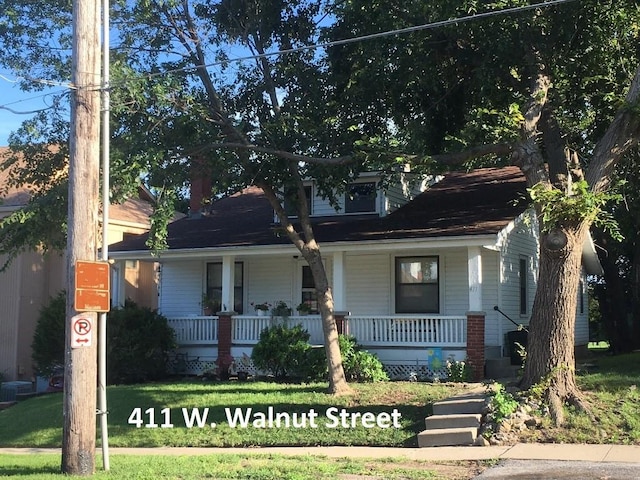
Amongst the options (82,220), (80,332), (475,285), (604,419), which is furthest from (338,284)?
(80,332)

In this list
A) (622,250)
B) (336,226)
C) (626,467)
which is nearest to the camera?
(626,467)

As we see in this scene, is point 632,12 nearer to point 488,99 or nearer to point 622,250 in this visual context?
point 488,99

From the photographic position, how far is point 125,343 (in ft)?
62.1

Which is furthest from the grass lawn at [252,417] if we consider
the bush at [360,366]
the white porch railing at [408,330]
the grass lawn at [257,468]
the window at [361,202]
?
the window at [361,202]

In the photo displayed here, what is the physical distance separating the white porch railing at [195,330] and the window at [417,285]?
17.1 feet

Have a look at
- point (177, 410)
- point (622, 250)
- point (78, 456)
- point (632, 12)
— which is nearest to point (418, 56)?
point (632, 12)

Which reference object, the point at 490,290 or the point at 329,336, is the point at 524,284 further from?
the point at 329,336

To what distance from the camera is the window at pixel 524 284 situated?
20.3 m

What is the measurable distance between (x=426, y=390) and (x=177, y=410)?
5.00 metres

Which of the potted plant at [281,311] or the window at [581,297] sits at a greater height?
the window at [581,297]

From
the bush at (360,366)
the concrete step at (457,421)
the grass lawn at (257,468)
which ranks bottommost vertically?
the grass lawn at (257,468)

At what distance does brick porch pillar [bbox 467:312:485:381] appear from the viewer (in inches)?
639

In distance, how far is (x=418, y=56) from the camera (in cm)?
1495

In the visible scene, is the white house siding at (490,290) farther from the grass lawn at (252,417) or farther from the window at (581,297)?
the window at (581,297)
